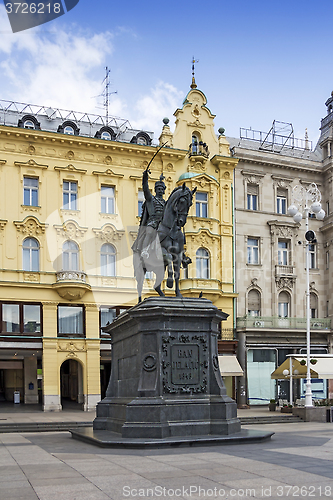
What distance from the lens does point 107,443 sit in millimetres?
14203


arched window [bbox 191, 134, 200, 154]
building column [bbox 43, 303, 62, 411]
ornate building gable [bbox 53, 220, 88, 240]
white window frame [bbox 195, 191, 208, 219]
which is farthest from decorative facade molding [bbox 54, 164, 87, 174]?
building column [bbox 43, 303, 62, 411]

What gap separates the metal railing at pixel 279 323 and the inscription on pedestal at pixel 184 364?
84.9 feet

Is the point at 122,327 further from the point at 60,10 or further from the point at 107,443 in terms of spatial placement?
the point at 60,10

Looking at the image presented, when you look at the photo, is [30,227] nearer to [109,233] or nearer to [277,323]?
[109,233]

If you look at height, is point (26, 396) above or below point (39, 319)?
below

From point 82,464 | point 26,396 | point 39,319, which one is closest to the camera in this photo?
point 82,464

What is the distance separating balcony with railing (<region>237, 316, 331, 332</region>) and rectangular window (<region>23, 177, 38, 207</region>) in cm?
1557

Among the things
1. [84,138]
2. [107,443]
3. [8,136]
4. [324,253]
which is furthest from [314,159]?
[107,443]

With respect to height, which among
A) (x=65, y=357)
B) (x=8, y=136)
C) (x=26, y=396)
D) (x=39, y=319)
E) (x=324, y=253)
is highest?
(x=8, y=136)

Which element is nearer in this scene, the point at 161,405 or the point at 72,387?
the point at 161,405

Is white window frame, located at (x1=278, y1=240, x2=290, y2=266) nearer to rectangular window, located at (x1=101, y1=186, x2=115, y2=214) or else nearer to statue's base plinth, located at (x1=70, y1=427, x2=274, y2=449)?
rectangular window, located at (x1=101, y1=186, x2=115, y2=214)

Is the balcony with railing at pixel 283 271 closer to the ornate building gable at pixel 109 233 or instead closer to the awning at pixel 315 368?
the awning at pixel 315 368

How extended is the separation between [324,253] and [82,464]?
3756 centimetres

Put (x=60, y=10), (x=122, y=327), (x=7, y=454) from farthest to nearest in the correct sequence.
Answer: (x=122, y=327)
(x=7, y=454)
(x=60, y=10)
